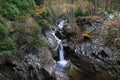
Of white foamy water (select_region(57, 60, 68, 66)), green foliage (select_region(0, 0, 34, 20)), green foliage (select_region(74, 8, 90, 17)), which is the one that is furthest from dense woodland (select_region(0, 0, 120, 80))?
green foliage (select_region(74, 8, 90, 17))

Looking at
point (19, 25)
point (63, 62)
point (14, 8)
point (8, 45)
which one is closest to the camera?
point (8, 45)

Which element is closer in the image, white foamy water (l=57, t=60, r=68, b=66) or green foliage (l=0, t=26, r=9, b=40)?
green foliage (l=0, t=26, r=9, b=40)

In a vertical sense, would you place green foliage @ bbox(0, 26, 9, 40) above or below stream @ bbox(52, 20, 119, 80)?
above

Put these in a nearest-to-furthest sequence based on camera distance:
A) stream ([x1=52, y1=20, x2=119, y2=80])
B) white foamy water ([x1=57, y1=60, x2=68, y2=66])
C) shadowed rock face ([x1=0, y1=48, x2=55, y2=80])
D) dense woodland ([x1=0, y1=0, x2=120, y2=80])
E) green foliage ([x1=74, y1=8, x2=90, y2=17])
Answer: shadowed rock face ([x1=0, y1=48, x2=55, y2=80]) → dense woodland ([x1=0, y1=0, x2=120, y2=80]) → stream ([x1=52, y1=20, x2=119, y2=80]) → white foamy water ([x1=57, y1=60, x2=68, y2=66]) → green foliage ([x1=74, y1=8, x2=90, y2=17])

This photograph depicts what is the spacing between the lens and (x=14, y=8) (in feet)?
52.0

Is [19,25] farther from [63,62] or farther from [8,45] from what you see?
[63,62]

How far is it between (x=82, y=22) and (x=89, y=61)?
826 cm

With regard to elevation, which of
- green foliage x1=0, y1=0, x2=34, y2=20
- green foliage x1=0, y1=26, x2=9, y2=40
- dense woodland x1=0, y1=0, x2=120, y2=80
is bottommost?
dense woodland x1=0, y1=0, x2=120, y2=80

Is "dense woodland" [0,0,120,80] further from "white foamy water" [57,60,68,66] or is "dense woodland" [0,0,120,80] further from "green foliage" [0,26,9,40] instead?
"white foamy water" [57,60,68,66]

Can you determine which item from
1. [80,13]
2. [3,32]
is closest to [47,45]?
[3,32]

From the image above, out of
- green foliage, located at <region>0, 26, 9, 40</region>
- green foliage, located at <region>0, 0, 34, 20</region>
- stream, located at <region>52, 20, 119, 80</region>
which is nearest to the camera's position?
green foliage, located at <region>0, 26, 9, 40</region>

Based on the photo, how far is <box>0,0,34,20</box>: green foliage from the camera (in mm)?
14859

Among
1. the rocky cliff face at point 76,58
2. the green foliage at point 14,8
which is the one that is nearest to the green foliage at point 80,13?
the rocky cliff face at point 76,58

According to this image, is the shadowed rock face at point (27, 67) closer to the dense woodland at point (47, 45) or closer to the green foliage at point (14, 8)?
the dense woodland at point (47, 45)
